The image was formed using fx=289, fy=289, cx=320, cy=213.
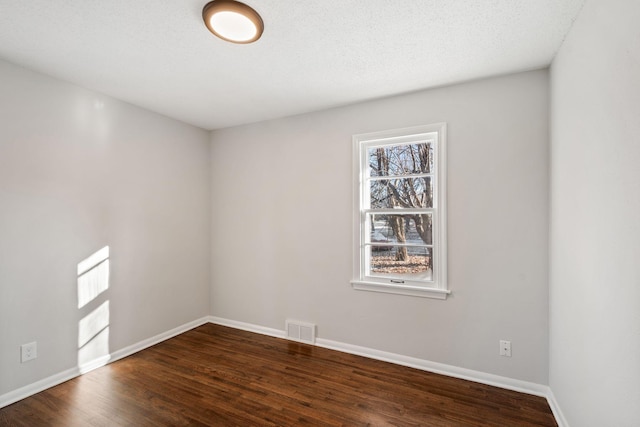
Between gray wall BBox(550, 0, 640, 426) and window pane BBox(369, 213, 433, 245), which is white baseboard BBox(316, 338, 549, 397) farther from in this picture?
window pane BBox(369, 213, 433, 245)

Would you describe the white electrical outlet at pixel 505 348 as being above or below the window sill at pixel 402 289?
below

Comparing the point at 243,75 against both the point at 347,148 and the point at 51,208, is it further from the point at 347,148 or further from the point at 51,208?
the point at 51,208

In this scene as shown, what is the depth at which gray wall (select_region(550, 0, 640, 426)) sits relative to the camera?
3.82 ft

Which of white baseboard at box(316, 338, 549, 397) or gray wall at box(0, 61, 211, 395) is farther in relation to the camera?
white baseboard at box(316, 338, 549, 397)

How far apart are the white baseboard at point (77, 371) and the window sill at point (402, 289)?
7.53ft

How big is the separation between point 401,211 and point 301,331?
1.76m

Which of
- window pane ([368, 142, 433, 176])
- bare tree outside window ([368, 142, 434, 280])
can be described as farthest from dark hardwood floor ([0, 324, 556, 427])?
window pane ([368, 142, 433, 176])

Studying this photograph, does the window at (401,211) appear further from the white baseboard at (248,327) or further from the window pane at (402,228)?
the white baseboard at (248,327)

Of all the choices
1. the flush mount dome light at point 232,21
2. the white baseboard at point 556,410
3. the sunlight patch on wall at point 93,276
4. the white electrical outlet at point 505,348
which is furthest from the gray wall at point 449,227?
the flush mount dome light at point 232,21

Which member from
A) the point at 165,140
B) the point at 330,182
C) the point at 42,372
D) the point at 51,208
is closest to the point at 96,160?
the point at 51,208

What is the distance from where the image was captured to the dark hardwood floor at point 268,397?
203 cm

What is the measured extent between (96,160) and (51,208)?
0.58 m

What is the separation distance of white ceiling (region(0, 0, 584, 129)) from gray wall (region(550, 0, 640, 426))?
39 cm

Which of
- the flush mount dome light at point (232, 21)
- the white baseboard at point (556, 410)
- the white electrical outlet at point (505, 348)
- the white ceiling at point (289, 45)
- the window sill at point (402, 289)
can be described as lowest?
the white baseboard at point (556, 410)
